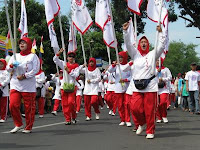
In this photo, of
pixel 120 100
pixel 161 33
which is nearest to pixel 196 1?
pixel 120 100

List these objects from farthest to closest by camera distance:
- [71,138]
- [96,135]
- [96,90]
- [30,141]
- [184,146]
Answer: [96,90], [96,135], [71,138], [30,141], [184,146]

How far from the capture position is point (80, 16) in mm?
15062

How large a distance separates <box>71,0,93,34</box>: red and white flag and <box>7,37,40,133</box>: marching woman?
4.80 meters

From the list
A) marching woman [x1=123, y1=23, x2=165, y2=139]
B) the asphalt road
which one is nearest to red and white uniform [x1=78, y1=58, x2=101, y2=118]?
the asphalt road

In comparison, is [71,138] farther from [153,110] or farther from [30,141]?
[153,110]

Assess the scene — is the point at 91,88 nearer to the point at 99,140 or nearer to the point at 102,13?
the point at 102,13

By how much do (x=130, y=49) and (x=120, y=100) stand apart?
142 inches

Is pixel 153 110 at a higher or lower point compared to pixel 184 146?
higher

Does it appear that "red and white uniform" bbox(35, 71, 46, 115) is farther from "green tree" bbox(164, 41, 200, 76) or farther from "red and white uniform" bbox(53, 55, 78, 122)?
"green tree" bbox(164, 41, 200, 76)

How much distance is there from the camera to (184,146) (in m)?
7.88

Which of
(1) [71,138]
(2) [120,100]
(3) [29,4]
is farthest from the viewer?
(3) [29,4]

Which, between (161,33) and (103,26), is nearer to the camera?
(161,33)

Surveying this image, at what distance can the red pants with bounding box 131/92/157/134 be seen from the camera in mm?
9215

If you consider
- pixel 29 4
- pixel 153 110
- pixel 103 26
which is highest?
pixel 29 4
